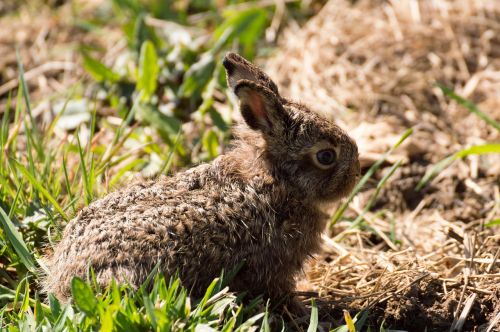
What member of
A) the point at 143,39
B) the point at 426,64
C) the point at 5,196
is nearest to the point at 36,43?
the point at 143,39

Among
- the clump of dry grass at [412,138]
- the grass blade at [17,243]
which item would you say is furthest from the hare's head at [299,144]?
the grass blade at [17,243]

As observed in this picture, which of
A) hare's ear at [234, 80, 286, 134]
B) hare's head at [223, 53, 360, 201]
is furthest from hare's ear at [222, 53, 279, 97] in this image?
hare's ear at [234, 80, 286, 134]

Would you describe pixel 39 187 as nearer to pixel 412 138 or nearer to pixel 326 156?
pixel 326 156

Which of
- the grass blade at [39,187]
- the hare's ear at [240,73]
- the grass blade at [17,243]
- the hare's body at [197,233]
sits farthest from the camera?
the hare's ear at [240,73]

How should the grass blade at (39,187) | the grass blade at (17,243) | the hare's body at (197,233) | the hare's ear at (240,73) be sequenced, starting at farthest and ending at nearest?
the hare's ear at (240,73) < the grass blade at (39,187) < the grass blade at (17,243) < the hare's body at (197,233)

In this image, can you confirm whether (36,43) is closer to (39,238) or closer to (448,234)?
(39,238)

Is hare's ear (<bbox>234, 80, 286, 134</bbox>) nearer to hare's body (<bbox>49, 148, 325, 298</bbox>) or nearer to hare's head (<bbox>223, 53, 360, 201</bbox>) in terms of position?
hare's head (<bbox>223, 53, 360, 201</bbox>)

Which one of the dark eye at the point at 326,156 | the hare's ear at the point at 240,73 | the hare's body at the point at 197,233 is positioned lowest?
the hare's body at the point at 197,233

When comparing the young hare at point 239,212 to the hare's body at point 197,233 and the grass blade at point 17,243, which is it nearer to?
the hare's body at point 197,233
